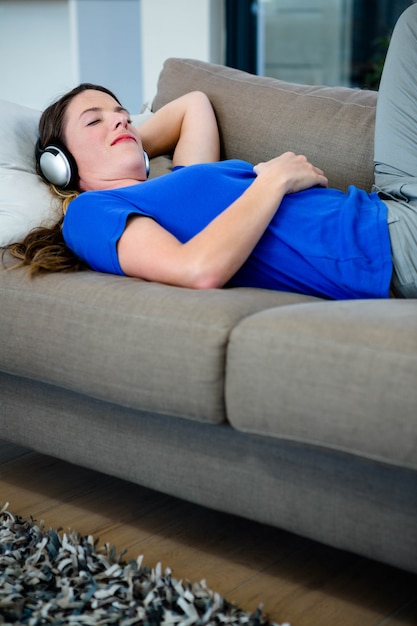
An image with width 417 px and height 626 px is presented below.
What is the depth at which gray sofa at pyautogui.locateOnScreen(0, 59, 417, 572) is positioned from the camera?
1.26 m

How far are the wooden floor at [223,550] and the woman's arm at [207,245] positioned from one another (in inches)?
19.6

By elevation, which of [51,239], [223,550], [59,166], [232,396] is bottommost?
[223,550]

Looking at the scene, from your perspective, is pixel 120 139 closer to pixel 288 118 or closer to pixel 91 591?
pixel 288 118

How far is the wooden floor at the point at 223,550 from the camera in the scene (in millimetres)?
1423

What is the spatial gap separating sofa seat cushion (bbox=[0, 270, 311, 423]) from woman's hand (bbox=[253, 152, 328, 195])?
219 millimetres

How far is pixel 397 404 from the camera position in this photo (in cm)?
121

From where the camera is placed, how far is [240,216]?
1589 millimetres

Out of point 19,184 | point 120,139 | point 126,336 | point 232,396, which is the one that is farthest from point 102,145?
point 232,396

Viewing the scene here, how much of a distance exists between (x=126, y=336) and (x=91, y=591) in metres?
0.42

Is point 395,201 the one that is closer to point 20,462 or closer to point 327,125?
point 327,125

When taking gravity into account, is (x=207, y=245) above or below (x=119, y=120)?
below

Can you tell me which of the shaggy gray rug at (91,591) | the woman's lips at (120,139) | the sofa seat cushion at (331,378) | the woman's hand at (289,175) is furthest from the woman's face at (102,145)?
the shaggy gray rug at (91,591)

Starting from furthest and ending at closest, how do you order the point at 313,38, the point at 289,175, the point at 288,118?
the point at 313,38 → the point at 288,118 → the point at 289,175

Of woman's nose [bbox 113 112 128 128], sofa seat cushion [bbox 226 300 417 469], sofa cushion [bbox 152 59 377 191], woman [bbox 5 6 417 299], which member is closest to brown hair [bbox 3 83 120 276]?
woman [bbox 5 6 417 299]
